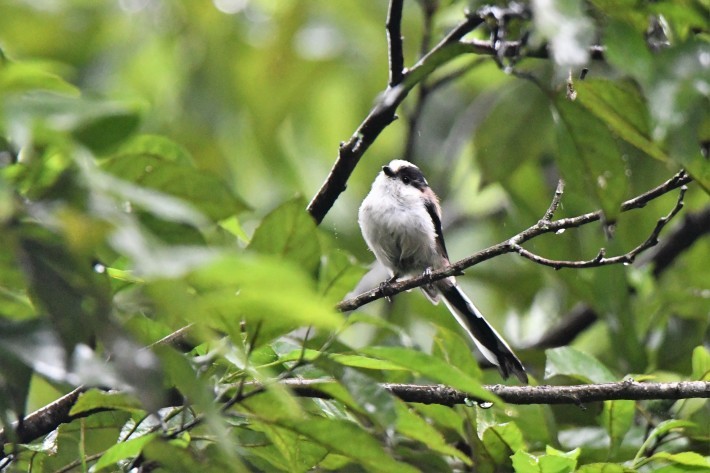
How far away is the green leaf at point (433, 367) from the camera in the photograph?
1781 mm

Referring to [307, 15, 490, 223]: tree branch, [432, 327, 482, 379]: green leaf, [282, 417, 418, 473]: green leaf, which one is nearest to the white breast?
[432, 327, 482, 379]: green leaf

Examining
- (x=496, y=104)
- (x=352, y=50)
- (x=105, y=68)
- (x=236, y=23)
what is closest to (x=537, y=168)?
(x=496, y=104)

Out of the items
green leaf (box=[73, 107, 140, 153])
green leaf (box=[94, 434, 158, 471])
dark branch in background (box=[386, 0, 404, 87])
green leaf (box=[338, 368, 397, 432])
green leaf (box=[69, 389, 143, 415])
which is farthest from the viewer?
dark branch in background (box=[386, 0, 404, 87])

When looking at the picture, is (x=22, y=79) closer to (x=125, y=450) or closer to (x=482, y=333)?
(x=125, y=450)

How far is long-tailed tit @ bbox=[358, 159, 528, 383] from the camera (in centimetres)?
491

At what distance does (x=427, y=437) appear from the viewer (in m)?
2.17

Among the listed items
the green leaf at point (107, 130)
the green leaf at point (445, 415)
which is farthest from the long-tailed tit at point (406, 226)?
the green leaf at point (107, 130)

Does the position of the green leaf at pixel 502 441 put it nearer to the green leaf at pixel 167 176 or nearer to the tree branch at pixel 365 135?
the tree branch at pixel 365 135

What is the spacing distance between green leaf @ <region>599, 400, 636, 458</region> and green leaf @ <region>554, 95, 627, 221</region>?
680 mm

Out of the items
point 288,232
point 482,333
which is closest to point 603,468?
point 288,232

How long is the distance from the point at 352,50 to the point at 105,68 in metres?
1.61

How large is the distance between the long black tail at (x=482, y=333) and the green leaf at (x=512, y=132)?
717mm

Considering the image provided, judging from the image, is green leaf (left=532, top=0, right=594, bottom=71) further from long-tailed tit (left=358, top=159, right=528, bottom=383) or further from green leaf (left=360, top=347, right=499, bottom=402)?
long-tailed tit (left=358, top=159, right=528, bottom=383)

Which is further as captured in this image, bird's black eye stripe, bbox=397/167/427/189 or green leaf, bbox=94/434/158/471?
bird's black eye stripe, bbox=397/167/427/189
